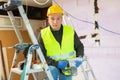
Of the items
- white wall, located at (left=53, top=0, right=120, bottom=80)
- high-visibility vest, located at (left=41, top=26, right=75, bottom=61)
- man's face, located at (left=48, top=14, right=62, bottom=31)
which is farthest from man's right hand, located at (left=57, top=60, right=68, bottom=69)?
white wall, located at (left=53, top=0, right=120, bottom=80)

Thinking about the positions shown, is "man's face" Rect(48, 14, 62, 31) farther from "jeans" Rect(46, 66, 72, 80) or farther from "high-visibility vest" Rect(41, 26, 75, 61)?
"jeans" Rect(46, 66, 72, 80)

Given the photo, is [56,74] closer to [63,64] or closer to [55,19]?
[63,64]

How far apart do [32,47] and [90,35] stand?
1957 mm

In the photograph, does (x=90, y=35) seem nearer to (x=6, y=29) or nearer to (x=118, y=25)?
(x=118, y=25)

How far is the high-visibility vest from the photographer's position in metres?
2.24

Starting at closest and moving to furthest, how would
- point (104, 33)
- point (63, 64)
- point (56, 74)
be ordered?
point (63, 64)
point (56, 74)
point (104, 33)

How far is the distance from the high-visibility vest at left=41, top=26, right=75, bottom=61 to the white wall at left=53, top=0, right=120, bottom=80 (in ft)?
3.88

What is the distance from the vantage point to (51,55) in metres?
2.27

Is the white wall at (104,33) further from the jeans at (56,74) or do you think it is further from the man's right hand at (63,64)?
the man's right hand at (63,64)

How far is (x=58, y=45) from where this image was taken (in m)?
2.25

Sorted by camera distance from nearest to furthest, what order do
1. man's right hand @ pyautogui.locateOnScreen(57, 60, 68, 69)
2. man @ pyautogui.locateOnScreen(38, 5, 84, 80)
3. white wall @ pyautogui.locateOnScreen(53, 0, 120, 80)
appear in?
man's right hand @ pyautogui.locateOnScreen(57, 60, 68, 69)
man @ pyautogui.locateOnScreen(38, 5, 84, 80)
white wall @ pyautogui.locateOnScreen(53, 0, 120, 80)

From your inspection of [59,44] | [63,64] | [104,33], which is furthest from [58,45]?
[104,33]

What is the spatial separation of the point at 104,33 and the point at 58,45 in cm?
136

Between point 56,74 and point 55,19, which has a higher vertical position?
point 55,19
